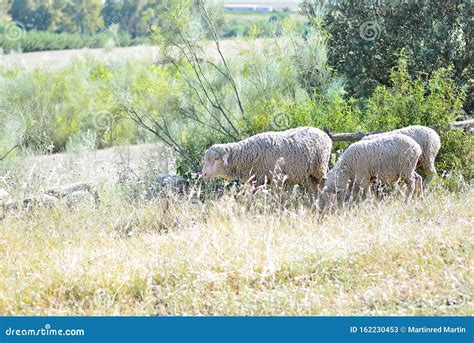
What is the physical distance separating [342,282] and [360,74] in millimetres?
7432

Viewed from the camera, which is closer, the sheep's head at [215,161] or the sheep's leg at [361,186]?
the sheep's leg at [361,186]

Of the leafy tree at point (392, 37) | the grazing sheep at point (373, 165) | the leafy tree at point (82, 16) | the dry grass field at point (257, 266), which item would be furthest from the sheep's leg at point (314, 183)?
the leafy tree at point (82, 16)

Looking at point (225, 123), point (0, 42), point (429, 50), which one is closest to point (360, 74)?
point (429, 50)

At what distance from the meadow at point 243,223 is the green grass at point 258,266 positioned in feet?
0.06

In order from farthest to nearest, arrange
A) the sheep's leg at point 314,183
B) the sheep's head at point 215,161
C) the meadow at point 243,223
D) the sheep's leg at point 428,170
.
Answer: the sheep's leg at point 314,183, the sheep's leg at point 428,170, the sheep's head at point 215,161, the meadow at point 243,223

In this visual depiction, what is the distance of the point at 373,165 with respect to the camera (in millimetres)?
9312

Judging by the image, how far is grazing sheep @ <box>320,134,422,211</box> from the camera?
30.5 ft

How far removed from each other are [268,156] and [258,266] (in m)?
2.63

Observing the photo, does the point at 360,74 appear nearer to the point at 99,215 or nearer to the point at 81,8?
the point at 99,215

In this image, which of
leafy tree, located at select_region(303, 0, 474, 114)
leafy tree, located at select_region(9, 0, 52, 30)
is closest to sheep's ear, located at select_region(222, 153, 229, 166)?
leafy tree, located at select_region(303, 0, 474, 114)

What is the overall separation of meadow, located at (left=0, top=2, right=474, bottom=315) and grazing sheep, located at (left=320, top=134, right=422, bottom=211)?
267 mm

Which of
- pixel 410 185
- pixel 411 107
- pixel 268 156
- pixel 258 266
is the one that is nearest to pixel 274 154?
pixel 268 156

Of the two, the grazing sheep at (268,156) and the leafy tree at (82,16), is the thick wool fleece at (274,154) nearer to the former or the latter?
the grazing sheep at (268,156)

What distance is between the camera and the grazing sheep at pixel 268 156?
9.55 meters
